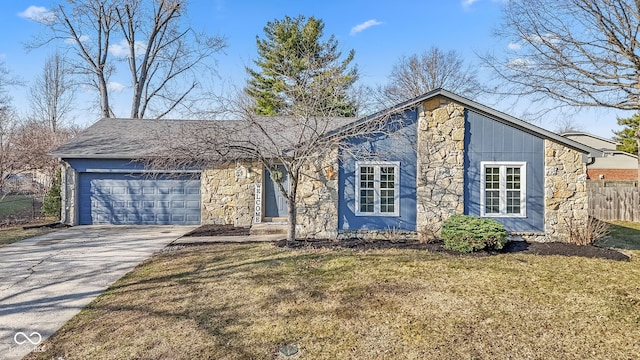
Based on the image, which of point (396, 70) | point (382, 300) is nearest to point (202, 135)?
point (382, 300)

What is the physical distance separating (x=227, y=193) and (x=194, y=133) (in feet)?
15.3

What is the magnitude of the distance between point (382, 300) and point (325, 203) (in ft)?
15.4

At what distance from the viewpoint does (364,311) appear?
15.9 ft

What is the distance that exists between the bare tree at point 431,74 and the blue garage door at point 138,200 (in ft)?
66.5

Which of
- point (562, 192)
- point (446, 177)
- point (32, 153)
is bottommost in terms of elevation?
point (562, 192)

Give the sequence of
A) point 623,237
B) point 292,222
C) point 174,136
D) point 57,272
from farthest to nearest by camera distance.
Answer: point 623,237, point 174,136, point 292,222, point 57,272

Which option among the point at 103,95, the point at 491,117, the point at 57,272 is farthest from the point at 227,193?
the point at 103,95

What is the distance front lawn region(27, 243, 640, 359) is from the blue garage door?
6.10 m

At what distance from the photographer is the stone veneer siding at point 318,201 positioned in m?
9.68

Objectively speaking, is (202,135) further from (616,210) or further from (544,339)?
(616,210)

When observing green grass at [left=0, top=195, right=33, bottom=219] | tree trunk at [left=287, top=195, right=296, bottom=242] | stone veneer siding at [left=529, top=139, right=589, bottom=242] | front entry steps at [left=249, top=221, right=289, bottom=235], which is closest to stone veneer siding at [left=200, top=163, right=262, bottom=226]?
front entry steps at [left=249, top=221, right=289, bottom=235]

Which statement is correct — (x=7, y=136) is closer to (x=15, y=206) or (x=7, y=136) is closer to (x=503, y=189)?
(x=15, y=206)

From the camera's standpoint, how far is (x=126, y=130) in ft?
48.1

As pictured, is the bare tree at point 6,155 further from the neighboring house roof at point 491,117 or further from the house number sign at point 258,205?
the neighboring house roof at point 491,117
